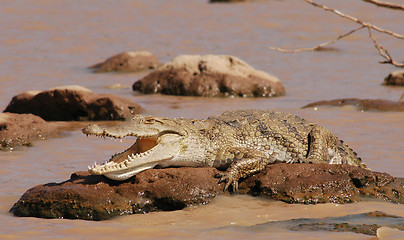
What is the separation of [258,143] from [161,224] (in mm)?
1710

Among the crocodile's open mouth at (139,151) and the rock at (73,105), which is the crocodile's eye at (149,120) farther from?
the rock at (73,105)

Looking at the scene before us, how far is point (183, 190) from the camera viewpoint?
6.27m

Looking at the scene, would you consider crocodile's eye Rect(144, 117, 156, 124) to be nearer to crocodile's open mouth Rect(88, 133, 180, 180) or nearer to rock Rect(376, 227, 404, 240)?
crocodile's open mouth Rect(88, 133, 180, 180)

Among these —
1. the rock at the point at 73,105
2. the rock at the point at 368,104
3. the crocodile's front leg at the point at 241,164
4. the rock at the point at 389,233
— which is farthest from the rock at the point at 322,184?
the rock at the point at 368,104

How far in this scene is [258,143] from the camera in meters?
7.02

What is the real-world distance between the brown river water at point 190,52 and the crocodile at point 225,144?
1.62 feet

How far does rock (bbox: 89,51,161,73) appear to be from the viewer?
63.9 feet

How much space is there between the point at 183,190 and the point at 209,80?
9462 mm

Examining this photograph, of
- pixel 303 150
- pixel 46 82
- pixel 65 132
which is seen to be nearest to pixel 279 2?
pixel 46 82

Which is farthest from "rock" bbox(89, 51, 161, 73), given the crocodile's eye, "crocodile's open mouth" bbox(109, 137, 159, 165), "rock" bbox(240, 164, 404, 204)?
"rock" bbox(240, 164, 404, 204)

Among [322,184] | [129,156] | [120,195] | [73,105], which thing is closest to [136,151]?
[129,156]

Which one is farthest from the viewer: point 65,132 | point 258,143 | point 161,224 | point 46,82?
point 46,82

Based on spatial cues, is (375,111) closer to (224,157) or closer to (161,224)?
(224,157)

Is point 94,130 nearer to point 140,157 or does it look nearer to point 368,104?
point 140,157
